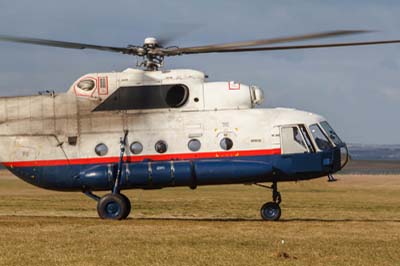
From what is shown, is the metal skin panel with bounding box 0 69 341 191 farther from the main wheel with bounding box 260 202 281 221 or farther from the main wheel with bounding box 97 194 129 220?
the main wheel with bounding box 260 202 281 221

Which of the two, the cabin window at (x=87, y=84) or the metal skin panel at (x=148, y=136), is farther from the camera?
the cabin window at (x=87, y=84)

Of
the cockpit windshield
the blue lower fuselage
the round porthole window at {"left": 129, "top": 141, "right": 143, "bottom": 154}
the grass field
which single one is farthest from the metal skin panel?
the grass field

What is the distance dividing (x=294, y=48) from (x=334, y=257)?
6937mm

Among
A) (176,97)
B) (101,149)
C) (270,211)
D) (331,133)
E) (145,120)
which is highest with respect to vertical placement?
(176,97)

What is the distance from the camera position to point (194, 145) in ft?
71.5

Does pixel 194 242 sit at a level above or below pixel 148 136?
below

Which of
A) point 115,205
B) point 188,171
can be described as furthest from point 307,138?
point 115,205

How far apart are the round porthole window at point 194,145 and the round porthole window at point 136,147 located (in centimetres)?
154

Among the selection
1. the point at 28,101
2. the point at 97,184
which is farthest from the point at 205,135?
the point at 28,101

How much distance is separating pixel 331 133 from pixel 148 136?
19.1ft

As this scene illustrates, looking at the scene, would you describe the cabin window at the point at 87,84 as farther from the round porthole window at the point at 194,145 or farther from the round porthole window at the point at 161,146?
the round porthole window at the point at 194,145

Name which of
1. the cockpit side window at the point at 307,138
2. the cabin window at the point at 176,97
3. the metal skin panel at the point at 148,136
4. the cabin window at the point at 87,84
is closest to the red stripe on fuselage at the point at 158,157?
the metal skin panel at the point at 148,136

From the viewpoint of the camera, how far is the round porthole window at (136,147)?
21922 millimetres

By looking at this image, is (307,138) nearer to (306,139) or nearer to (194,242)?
(306,139)
